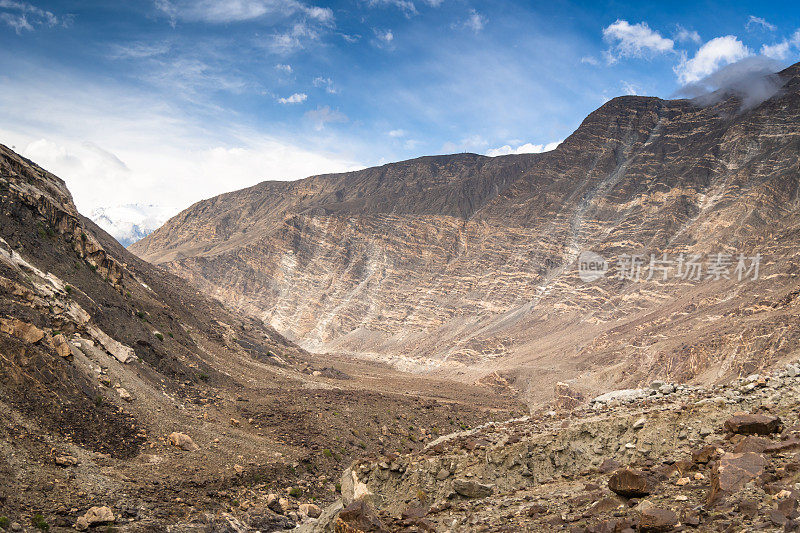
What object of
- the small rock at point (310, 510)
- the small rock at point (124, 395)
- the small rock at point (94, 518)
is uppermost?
the small rock at point (124, 395)

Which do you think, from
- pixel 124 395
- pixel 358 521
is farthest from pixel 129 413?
pixel 358 521

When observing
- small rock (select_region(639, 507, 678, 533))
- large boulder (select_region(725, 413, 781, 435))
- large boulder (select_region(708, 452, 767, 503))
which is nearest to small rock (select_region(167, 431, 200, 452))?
small rock (select_region(639, 507, 678, 533))

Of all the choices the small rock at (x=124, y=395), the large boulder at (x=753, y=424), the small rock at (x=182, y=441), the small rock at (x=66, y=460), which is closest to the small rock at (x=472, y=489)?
the large boulder at (x=753, y=424)

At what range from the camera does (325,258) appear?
12450 cm

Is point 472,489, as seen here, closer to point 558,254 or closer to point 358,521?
point 358,521

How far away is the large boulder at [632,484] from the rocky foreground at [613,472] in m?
0.02

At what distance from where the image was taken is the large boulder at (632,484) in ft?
24.2

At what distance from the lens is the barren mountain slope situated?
14.7m

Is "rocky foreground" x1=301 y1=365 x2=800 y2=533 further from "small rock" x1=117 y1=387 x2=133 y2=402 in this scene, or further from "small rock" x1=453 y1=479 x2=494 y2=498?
"small rock" x1=117 y1=387 x2=133 y2=402

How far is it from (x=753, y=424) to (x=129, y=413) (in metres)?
20.1

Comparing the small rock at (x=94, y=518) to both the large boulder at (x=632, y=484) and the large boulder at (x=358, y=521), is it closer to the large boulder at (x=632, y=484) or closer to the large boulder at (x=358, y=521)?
the large boulder at (x=358, y=521)

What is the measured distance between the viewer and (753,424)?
27.9 ft

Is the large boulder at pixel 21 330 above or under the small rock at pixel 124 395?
above
